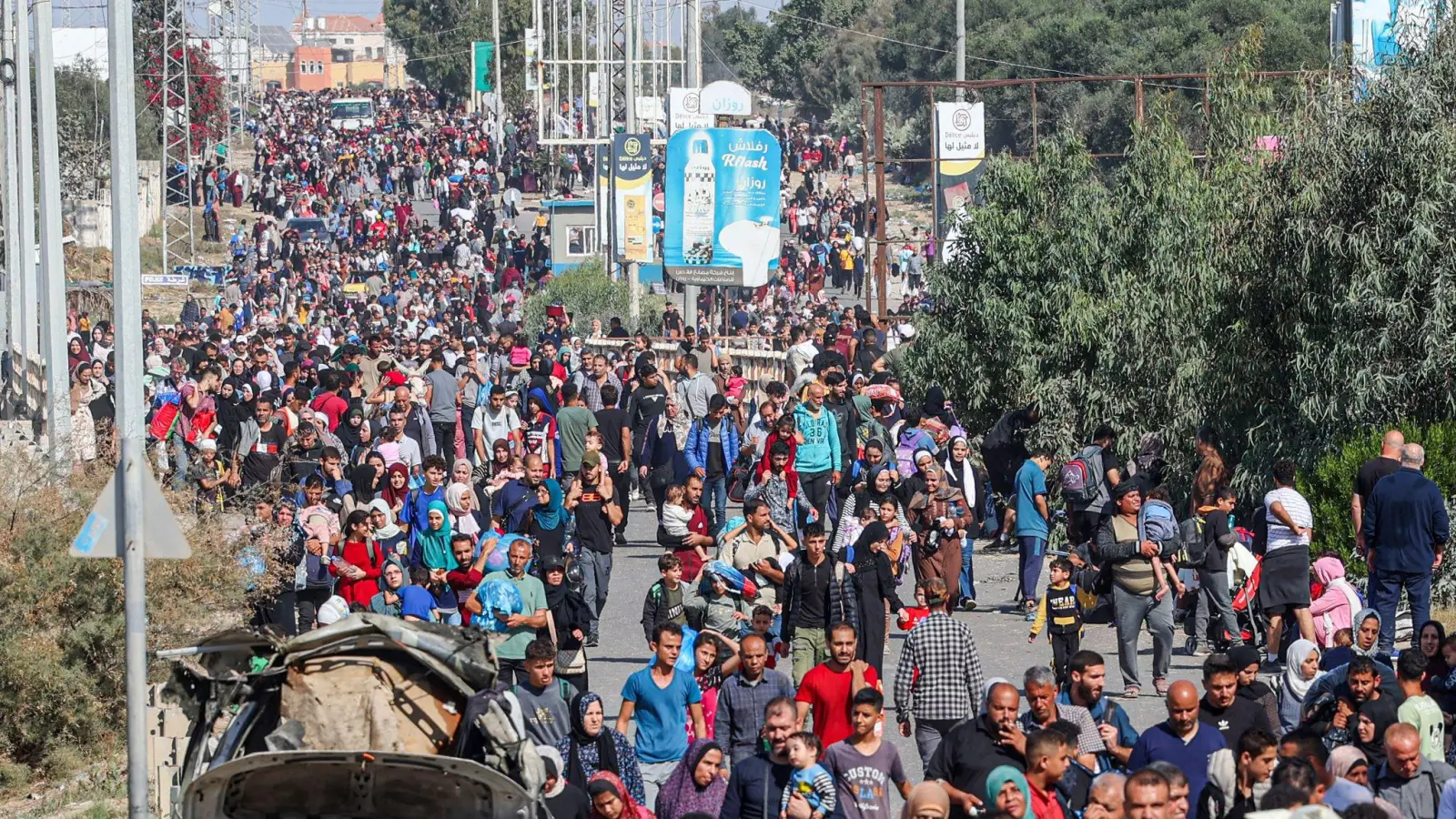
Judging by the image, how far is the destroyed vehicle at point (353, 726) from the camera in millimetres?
8688

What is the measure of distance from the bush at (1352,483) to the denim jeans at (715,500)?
17.0 feet

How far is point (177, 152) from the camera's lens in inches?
3081

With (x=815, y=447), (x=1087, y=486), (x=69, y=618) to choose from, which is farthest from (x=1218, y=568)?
(x=69, y=618)

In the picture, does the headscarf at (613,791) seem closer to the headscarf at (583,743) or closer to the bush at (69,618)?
the headscarf at (583,743)

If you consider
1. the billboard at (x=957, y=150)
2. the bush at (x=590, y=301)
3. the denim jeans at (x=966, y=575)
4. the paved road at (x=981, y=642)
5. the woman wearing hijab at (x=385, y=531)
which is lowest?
the paved road at (x=981, y=642)

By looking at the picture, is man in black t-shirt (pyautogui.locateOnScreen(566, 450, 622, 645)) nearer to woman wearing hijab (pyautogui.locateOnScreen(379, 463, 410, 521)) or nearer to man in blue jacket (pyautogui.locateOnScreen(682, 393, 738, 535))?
woman wearing hijab (pyautogui.locateOnScreen(379, 463, 410, 521))

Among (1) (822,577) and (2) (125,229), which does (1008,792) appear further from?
(2) (125,229)

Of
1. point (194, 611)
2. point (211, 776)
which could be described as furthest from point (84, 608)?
point (211, 776)

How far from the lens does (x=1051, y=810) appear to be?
339 inches

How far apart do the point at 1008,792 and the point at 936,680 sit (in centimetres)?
264

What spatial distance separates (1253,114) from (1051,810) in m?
14.0

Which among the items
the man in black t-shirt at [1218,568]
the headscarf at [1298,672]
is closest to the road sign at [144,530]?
the headscarf at [1298,672]

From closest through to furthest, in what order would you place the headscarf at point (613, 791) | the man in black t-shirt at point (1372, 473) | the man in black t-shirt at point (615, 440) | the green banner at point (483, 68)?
the headscarf at point (613, 791), the man in black t-shirt at point (1372, 473), the man in black t-shirt at point (615, 440), the green banner at point (483, 68)

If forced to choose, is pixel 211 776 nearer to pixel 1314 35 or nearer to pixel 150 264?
pixel 150 264
